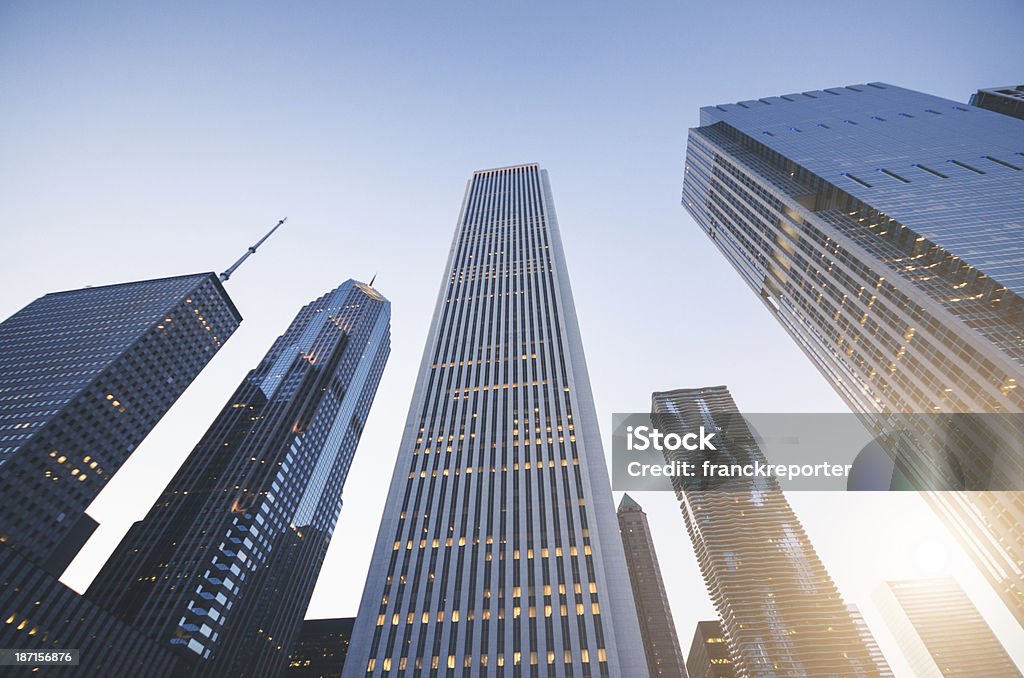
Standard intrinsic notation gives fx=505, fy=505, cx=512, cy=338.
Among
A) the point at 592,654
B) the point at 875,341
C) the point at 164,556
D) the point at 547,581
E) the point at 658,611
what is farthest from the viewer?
the point at 658,611

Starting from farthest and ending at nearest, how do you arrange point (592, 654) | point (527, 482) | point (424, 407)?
1. point (424, 407)
2. point (527, 482)
3. point (592, 654)

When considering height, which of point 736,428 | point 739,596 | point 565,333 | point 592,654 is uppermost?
point 736,428

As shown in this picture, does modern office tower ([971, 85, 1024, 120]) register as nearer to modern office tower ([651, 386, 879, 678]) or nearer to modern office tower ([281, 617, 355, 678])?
modern office tower ([651, 386, 879, 678])

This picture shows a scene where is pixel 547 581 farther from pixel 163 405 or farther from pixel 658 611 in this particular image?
pixel 658 611

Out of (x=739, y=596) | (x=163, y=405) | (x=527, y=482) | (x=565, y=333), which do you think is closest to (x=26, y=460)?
(x=163, y=405)

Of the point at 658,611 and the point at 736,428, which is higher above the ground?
the point at 736,428

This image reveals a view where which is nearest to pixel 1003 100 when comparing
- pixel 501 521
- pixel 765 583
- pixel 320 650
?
pixel 765 583

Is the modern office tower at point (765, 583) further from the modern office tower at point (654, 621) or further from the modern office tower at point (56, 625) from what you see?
the modern office tower at point (56, 625)

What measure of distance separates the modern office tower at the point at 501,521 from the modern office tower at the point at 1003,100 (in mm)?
117368

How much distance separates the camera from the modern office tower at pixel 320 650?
166875 millimetres

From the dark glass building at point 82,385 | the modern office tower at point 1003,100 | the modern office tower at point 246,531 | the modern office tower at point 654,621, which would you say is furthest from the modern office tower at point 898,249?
the dark glass building at point 82,385

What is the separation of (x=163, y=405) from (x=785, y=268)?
16386 centimetres

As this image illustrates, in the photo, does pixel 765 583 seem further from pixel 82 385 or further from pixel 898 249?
pixel 82 385

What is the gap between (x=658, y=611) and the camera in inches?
7219
